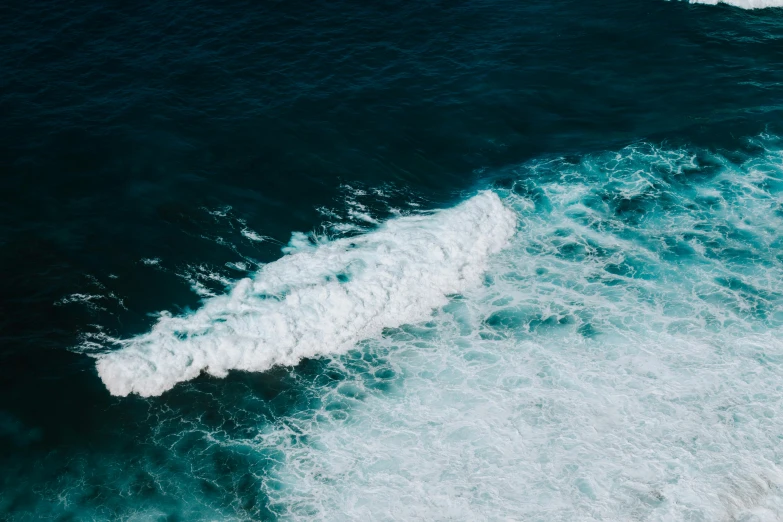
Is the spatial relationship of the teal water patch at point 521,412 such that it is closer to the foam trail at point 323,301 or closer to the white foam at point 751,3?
the foam trail at point 323,301

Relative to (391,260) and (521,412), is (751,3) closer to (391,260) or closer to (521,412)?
(391,260)

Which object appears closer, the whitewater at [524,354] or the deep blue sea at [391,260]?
the whitewater at [524,354]

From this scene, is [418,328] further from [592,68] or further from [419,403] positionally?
[592,68]

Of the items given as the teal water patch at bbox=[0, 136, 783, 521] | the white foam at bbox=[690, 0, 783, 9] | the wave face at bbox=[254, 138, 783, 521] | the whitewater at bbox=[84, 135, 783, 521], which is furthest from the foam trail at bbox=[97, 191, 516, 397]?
the white foam at bbox=[690, 0, 783, 9]

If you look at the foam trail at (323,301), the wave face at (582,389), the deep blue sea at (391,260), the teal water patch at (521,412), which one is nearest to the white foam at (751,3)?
the deep blue sea at (391,260)

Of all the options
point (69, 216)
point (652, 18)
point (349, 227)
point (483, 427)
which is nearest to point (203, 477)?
point (483, 427)
